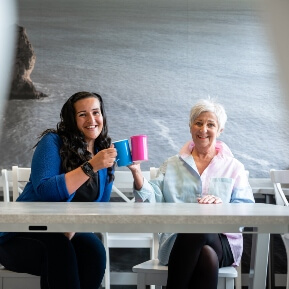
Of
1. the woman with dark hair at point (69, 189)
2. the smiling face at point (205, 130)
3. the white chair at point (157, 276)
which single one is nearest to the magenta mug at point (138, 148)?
the woman with dark hair at point (69, 189)

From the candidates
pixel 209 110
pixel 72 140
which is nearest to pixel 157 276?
pixel 72 140

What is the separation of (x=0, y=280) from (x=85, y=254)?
30 centimetres

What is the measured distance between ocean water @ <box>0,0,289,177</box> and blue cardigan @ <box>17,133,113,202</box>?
6.65ft

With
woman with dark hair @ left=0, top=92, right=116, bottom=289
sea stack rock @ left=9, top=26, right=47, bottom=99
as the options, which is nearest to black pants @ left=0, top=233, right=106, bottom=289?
woman with dark hair @ left=0, top=92, right=116, bottom=289

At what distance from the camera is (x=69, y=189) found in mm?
2316

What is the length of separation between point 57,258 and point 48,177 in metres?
0.33

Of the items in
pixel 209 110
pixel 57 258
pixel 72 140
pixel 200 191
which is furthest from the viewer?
pixel 209 110

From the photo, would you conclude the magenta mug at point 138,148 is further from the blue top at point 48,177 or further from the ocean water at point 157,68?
the ocean water at point 157,68

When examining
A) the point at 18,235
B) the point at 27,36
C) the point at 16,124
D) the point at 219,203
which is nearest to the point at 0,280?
the point at 18,235

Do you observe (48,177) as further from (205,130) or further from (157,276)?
(205,130)

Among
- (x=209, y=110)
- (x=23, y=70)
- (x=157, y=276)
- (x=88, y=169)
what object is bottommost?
(x=157, y=276)

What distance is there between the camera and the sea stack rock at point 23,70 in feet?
14.9

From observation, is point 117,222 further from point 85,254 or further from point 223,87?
point 223,87

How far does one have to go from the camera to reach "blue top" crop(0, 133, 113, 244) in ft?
7.59
